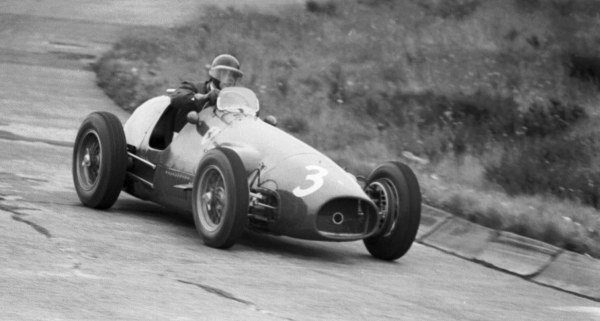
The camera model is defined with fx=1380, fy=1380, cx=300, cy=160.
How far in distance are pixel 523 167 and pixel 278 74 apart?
5770 mm

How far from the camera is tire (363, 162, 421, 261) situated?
10.6 metres

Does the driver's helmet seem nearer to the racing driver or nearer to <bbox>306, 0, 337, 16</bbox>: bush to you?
the racing driver

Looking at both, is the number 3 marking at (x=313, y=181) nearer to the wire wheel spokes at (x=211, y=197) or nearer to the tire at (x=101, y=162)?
the wire wheel spokes at (x=211, y=197)

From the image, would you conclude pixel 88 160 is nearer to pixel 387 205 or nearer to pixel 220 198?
pixel 220 198

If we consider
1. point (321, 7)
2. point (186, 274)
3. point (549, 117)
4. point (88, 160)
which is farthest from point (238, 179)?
point (321, 7)

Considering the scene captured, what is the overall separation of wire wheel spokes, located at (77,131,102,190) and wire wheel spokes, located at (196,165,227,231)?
57.6 inches

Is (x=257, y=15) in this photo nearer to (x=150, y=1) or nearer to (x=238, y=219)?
(x=150, y=1)

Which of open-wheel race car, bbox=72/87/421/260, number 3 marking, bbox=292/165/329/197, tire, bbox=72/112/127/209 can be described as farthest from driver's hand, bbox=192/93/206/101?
number 3 marking, bbox=292/165/329/197

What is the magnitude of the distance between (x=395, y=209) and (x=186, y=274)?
7.16ft

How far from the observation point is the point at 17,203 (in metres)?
11.2

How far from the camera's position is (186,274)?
360 inches

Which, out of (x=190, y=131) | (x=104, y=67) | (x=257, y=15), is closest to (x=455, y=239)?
(x=190, y=131)

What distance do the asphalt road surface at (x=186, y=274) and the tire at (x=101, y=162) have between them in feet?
0.46

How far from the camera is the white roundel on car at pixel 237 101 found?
1139 centimetres
